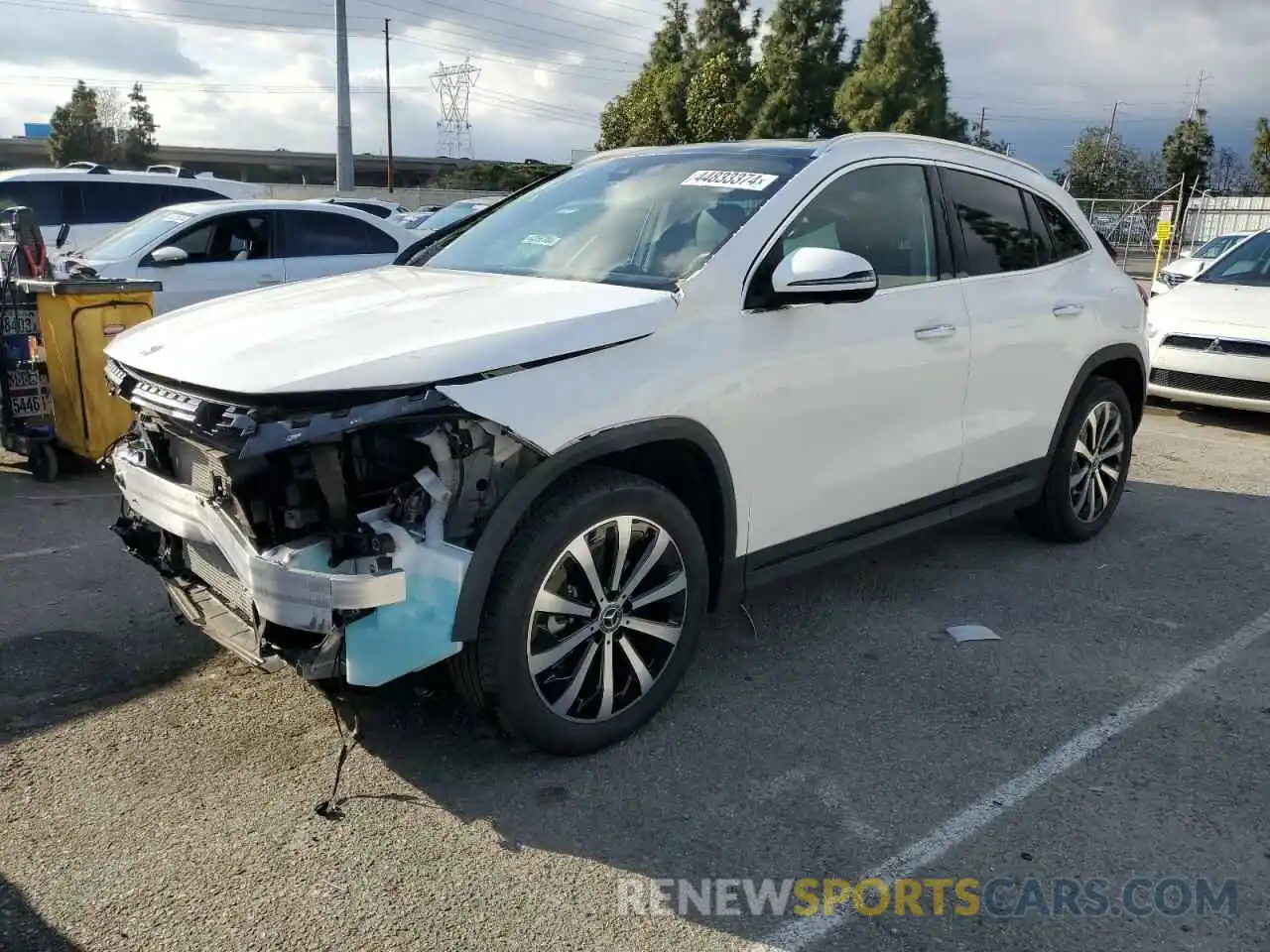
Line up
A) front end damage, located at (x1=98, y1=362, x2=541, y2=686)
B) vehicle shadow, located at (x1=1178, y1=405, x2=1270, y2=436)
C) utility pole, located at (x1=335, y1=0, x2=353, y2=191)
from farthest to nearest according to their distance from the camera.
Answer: utility pole, located at (x1=335, y1=0, x2=353, y2=191) → vehicle shadow, located at (x1=1178, y1=405, x2=1270, y2=436) → front end damage, located at (x1=98, y1=362, x2=541, y2=686)

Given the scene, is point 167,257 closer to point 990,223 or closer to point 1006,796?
point 990,223

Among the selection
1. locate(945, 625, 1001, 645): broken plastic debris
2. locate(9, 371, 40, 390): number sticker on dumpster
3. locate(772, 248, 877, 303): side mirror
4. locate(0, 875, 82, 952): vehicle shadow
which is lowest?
locate(0, 875, 82, 952): vehicle shadow

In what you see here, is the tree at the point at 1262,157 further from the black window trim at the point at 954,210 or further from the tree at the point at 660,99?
the black window trim at the point at 954,210

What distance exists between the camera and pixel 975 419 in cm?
449

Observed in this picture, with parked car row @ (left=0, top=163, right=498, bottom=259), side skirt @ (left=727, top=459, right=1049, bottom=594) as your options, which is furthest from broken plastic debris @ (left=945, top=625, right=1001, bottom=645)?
parked car row @ (left=0, top=163, right=498, bottom=259)

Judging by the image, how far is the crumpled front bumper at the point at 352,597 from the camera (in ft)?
8.90

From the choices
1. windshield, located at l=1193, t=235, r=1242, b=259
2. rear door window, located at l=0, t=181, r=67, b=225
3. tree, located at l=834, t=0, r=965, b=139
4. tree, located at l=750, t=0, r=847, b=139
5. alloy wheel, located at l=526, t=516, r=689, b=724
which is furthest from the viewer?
tree, located at l=750, t=0, r=847, b=139

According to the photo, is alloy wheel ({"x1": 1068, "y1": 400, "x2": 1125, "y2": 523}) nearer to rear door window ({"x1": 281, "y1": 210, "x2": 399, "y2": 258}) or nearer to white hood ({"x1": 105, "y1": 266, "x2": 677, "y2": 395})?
white hood ({"x1": 105, "y1": 266, "x2": 677, "y2": 395})

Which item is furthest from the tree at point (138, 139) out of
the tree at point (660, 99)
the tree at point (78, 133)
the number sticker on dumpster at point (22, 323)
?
the number sticker on dumpster at point (22, 323)

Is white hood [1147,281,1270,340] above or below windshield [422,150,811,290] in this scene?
below

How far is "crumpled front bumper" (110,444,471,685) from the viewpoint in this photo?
8.90 feet

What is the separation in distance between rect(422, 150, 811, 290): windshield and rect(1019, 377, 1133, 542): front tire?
2215 millimetres

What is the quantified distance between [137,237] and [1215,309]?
8911mm

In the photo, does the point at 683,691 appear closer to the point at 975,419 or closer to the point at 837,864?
the point at 837,864
